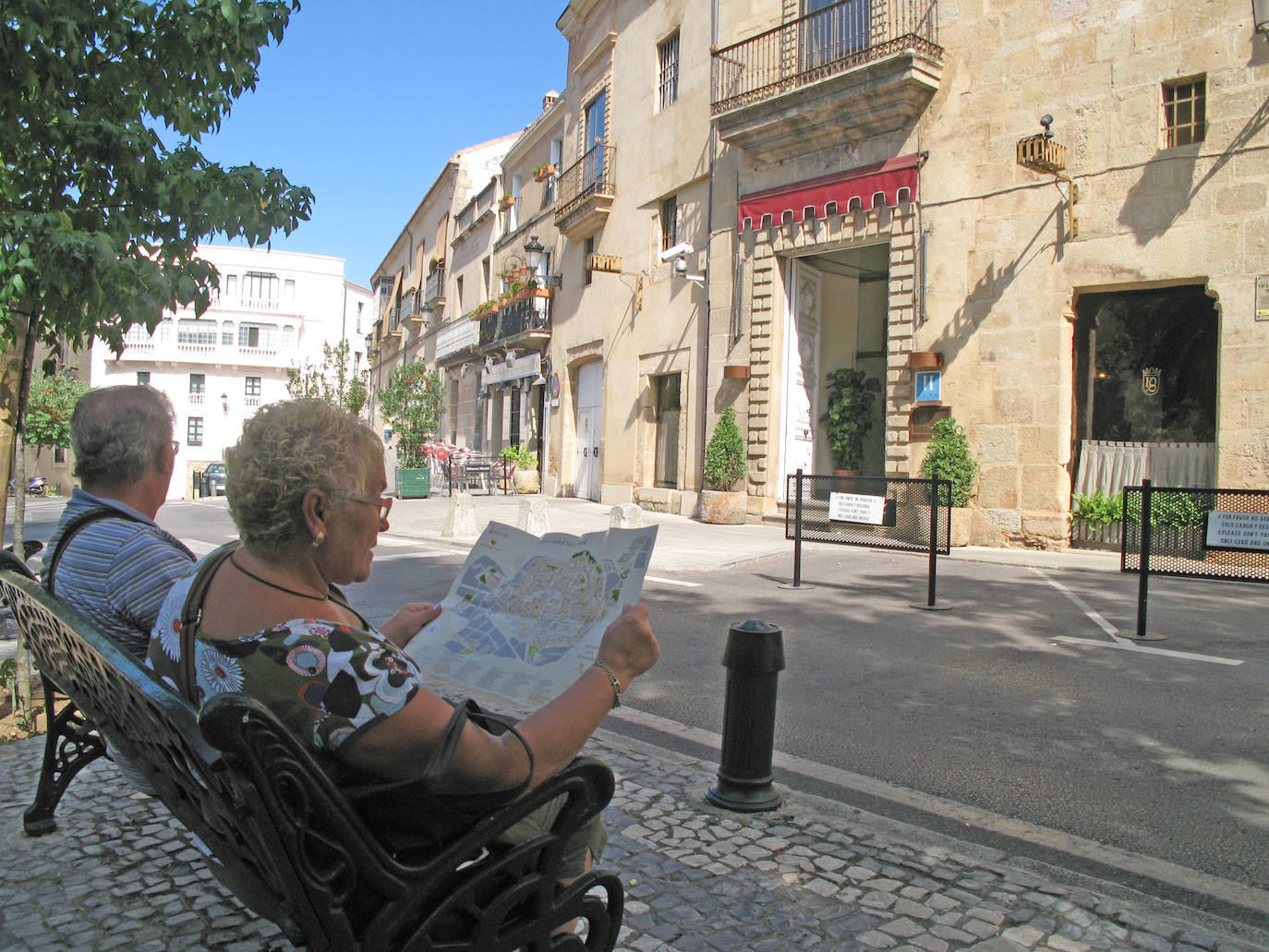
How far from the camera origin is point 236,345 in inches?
2281

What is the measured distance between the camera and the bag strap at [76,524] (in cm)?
241

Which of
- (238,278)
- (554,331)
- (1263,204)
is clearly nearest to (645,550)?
(1263,204)

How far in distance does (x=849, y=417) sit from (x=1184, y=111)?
270 inches

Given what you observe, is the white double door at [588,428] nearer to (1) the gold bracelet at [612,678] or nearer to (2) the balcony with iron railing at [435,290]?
(2) the balcony with iron railing at [435,290]

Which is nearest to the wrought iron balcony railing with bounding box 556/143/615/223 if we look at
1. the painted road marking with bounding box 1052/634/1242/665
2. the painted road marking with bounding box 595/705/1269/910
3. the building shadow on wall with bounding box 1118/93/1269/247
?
the building shadow on wall with bounding box 1118/93/1269/247

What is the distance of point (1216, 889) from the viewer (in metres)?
2.72

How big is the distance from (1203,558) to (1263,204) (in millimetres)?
6355

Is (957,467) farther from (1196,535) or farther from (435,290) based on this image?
(435,290)

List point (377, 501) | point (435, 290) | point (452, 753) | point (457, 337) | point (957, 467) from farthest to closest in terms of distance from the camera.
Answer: point (435, 290), point (457, 337), point (957, 467), point (377, 501), point (452, 753)

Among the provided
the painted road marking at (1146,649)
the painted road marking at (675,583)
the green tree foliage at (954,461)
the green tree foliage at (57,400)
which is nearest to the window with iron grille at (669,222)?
the green tree foliage at (954,461)

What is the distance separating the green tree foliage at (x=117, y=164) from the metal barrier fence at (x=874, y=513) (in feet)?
17.0

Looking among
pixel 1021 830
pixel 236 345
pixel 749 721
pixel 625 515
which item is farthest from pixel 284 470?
pixel 236 345

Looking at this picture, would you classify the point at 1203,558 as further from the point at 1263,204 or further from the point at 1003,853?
the point at 1263,204

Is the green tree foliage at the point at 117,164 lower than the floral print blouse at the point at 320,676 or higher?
higher
